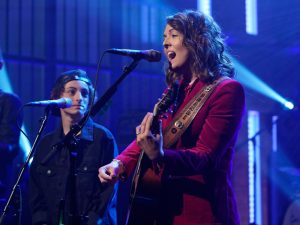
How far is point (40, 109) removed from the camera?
6625mm

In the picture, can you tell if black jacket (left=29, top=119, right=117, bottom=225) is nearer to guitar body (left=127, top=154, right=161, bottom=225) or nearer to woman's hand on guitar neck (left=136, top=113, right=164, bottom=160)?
guitar body (left=127, top=154, right=161, bottom=225)

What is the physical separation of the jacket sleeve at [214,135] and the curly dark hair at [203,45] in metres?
0.18

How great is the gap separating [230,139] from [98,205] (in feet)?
6.11

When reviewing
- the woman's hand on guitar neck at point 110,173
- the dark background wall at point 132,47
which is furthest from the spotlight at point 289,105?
the woman's hand on guitar neck at point 110,173

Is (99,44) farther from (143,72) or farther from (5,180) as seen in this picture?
(5,180)

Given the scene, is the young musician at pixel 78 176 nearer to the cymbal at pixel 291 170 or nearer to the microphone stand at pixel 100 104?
the microphone stand at pixel 100 104

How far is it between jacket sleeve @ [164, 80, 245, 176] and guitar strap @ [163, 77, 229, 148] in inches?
1.4

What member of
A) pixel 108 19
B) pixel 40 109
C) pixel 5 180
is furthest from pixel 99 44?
pixel 5 180

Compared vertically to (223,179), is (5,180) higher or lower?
lower

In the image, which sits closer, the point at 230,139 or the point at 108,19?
the point at 230,139

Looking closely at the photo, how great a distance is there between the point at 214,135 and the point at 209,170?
18cm

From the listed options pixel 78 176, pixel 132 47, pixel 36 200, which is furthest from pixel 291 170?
pixel 36 200

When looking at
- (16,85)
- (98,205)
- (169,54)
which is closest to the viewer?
(169,54)

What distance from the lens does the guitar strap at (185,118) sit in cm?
279
